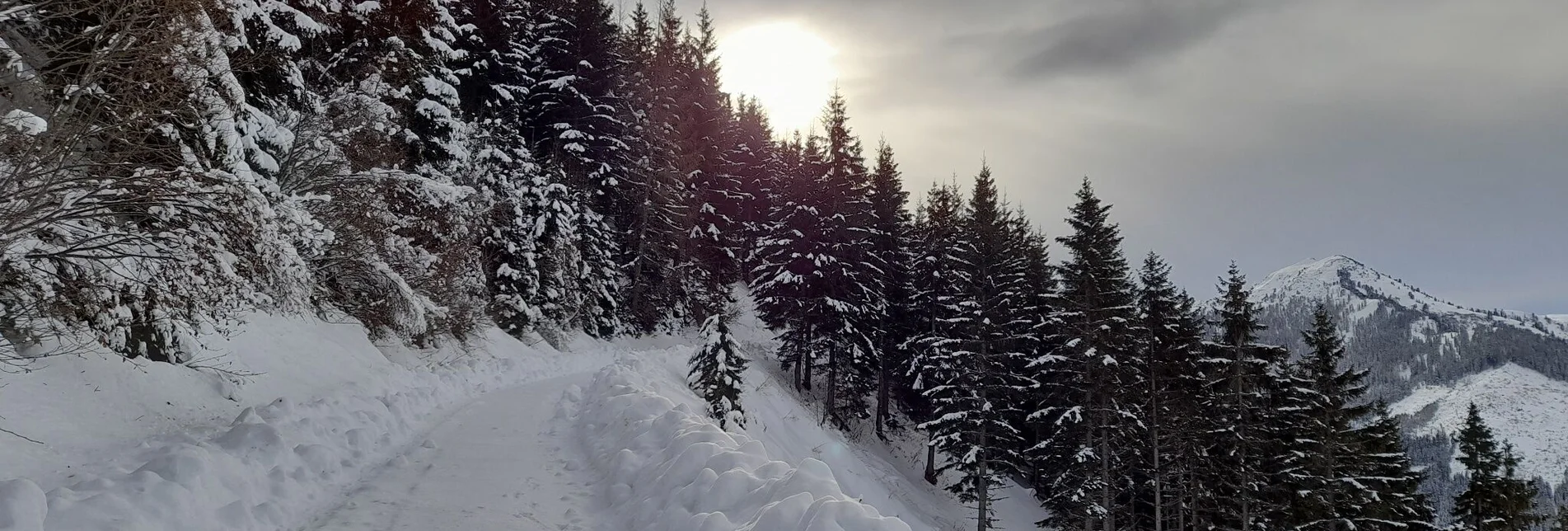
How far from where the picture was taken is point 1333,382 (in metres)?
26.5

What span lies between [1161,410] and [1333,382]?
8.68 meters

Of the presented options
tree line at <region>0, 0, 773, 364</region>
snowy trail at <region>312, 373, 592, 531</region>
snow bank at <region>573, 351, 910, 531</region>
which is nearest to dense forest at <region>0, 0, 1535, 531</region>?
tree line at <region>0, 0, 773, 364</region>

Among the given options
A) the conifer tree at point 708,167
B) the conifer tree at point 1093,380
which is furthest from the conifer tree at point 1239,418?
the conifer tree at point 708,167

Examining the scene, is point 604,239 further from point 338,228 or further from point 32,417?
point 32,417

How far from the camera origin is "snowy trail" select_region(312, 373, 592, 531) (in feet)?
18.1

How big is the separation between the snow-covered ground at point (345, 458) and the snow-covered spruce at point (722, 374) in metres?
2.43

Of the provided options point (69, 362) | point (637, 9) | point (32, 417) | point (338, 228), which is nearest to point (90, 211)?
point (32, 417)

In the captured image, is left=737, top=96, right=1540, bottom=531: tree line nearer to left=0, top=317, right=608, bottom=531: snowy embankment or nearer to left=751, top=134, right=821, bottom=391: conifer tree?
left=751, top=134, right=821, bottom=391: conifer tree

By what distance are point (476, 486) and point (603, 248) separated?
2426cm

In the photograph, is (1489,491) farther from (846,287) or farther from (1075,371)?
(846,287)

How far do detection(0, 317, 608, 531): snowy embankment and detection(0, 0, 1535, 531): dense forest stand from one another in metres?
0.59

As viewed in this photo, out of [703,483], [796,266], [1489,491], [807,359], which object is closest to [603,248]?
[796,266]

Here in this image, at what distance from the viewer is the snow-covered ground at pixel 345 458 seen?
478cm

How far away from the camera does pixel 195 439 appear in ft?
20.6
